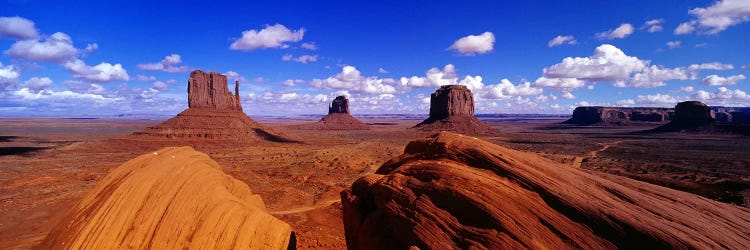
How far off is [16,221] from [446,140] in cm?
2230

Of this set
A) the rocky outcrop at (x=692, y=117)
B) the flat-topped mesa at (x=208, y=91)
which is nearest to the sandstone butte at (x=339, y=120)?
the flat-topped mesa at (x=208, y=91)

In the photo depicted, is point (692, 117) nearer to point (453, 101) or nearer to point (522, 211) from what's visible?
point (453, 101)

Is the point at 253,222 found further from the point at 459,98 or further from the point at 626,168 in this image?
the point at 459,98

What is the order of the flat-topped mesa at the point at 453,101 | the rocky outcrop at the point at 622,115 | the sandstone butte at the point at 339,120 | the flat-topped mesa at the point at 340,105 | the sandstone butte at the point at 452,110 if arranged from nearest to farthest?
the sandstone butte at the point at 452,110 → the flat-topped mesa at the point at 453,101 → the sandstone butte at the point at 339,120 → the rocky outcrop at the point at 622,115 → the flat-topped mesa at the point at 340,105

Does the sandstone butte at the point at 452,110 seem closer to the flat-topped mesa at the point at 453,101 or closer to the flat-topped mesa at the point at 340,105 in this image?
the flat-topped mesa at the point at 453,101

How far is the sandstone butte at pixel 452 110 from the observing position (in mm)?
112519

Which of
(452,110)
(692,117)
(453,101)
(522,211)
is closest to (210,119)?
(522,211)

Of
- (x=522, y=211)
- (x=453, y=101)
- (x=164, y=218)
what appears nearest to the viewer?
(x=522, y=211)

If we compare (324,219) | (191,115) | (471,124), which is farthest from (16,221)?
(471,124)

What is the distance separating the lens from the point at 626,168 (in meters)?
36.0

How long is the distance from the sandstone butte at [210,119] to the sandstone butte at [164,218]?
60651 mm

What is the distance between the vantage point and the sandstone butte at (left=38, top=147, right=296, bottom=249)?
7.93 meters

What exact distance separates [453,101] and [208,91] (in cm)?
7773

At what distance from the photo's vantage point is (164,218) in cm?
837
